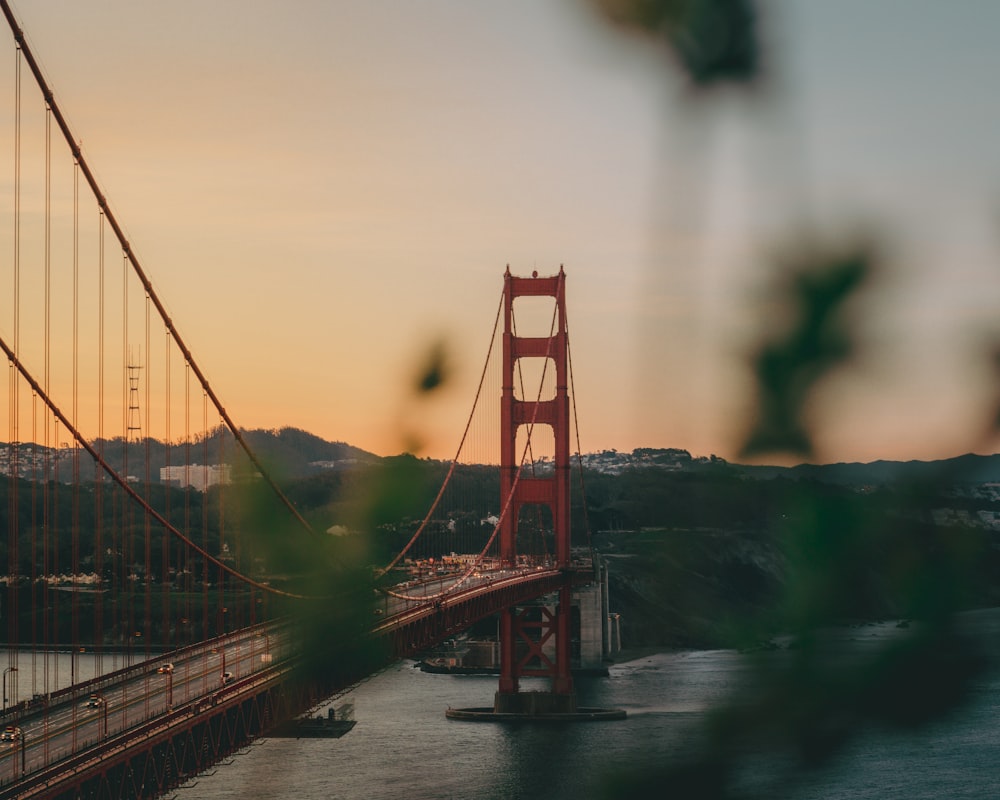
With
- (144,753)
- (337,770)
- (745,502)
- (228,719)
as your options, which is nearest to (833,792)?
(337,770)

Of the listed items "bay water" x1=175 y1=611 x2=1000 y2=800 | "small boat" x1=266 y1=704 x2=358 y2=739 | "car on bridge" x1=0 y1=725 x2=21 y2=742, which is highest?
"car on bridge" x1=0 y1=725 x2=21 y2=742

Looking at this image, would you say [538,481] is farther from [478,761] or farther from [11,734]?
[11,734]

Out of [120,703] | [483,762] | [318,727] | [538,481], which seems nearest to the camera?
[120,703]

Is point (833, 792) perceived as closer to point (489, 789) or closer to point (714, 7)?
point (489, 789)

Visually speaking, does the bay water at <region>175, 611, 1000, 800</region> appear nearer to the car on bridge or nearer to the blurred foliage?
the car on bridge

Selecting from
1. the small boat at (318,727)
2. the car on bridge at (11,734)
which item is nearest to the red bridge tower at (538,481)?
the small boat at (318,727)

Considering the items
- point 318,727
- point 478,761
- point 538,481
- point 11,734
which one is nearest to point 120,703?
point 11,734

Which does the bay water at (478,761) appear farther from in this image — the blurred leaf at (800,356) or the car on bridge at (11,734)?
the blurred leaf at (800,356)

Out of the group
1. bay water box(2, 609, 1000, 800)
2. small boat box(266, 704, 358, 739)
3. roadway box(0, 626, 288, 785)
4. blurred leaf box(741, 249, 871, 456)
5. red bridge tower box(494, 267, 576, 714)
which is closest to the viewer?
blurred leaf box(741, 249, 871, 456)

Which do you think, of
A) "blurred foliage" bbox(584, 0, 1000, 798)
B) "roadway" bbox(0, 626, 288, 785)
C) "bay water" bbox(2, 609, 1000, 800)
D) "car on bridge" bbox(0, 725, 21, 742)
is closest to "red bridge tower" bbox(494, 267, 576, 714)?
"bay water" bbox(2, 609, 1000, 800)
